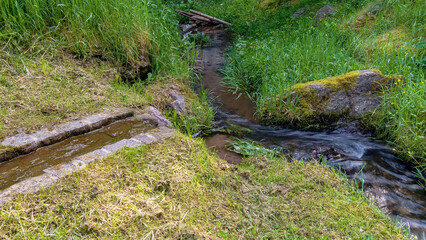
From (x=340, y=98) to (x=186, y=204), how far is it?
315 cm

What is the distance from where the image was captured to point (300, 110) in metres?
4.54

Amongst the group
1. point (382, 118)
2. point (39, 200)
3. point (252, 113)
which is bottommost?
point (252, 113)

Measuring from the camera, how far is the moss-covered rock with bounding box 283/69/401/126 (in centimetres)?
438

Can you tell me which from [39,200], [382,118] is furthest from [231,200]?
[382,118]

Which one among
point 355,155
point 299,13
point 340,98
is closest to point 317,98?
point 340,98

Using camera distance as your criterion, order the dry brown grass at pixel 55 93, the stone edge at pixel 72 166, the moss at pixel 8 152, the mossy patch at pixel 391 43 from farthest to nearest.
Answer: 1. the mossy patch at pixel 391 43
2. the dry brown grass at pixel 55 93
3. the moss at pixel 8 152
4. the stone edge at pixel 72 166

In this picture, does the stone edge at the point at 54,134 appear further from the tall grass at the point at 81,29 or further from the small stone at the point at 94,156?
the tall grass at the point at 81,29

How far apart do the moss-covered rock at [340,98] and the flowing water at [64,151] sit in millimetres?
2410

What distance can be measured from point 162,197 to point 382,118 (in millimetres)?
3334

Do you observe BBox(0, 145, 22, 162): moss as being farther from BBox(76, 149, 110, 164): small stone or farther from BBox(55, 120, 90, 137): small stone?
BBox(76, 149, 110, 164): small stone

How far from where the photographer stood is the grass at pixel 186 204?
76.9 inches

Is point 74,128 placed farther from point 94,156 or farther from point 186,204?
point 186,204

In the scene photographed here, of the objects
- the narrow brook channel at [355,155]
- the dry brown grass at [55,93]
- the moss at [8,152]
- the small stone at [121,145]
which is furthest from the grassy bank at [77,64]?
the small stone at [121,145]

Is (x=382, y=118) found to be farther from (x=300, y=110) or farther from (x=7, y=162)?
(x=7, y=162)
